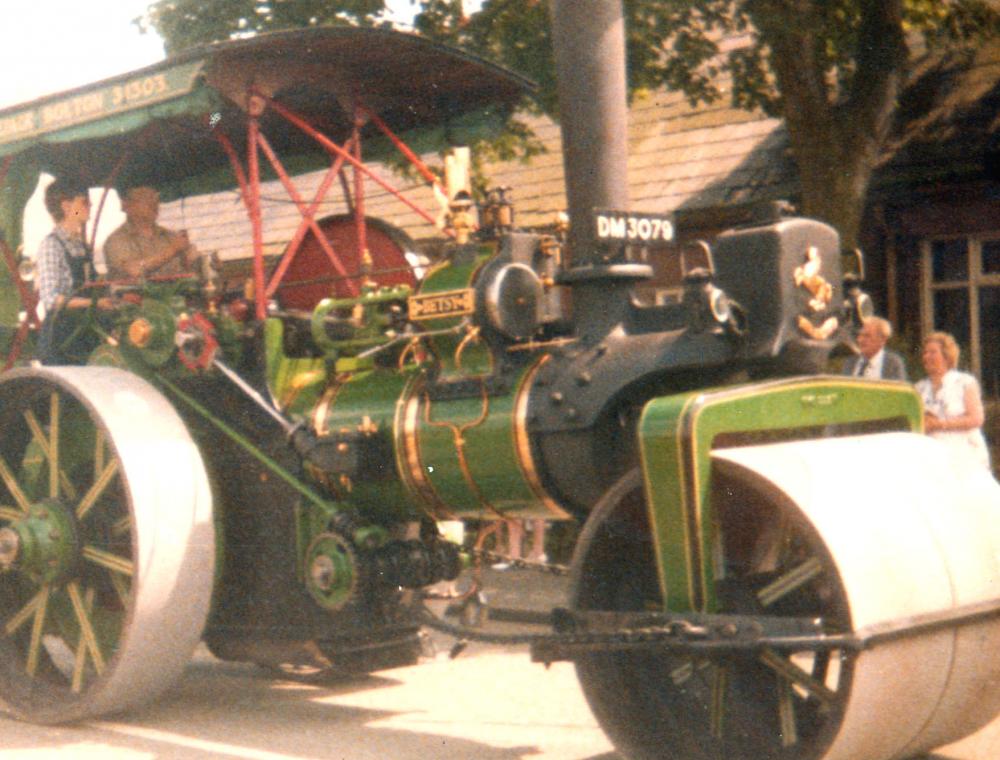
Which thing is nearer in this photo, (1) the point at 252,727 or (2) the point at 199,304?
(1) the point at 252,727

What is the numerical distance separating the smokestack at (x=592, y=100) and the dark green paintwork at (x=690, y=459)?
1.98m

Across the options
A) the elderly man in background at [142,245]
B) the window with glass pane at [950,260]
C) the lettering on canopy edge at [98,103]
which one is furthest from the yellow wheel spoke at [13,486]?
the window with glass pane at [950,260]

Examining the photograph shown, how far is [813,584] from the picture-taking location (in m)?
4.02

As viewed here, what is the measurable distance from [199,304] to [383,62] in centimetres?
105

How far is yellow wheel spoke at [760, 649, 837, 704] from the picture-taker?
11.9 ft

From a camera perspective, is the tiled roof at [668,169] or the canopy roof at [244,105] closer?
the canopy roof at [244,105]

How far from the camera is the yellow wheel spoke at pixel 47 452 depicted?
17.6 ft

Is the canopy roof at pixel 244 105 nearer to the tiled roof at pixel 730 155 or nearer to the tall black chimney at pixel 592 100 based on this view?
the tall black chimney at pixel 592 100

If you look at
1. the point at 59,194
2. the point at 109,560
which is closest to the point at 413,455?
the point at 109,560

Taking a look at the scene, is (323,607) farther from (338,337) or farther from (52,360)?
(52,360)

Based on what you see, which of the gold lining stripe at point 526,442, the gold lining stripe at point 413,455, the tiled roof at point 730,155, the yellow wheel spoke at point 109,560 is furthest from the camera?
the tiled roof at point 730,155

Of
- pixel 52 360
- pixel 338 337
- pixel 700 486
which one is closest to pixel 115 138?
pixel 52 360

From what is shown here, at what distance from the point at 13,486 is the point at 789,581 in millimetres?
2957

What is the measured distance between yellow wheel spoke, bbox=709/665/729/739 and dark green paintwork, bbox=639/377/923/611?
0.96 ft
